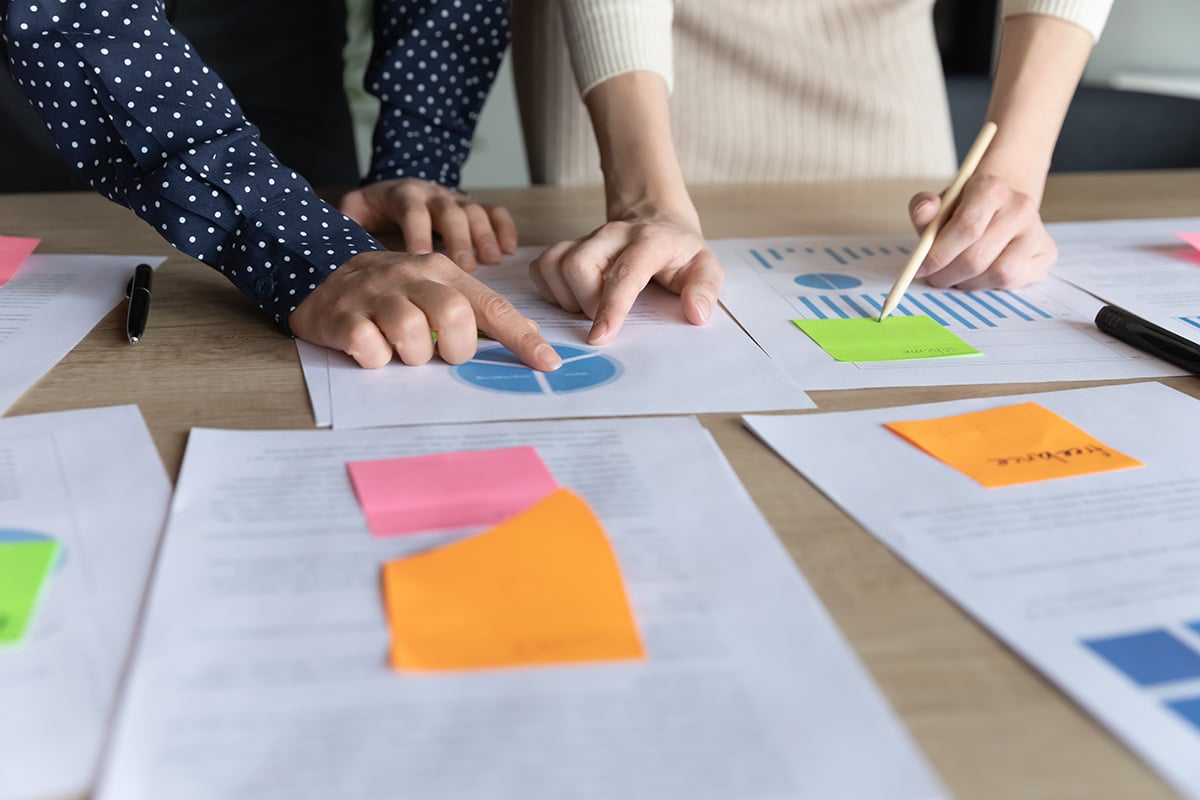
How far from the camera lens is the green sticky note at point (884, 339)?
2.35 feet

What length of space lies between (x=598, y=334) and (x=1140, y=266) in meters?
0.53

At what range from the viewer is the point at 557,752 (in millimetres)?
344

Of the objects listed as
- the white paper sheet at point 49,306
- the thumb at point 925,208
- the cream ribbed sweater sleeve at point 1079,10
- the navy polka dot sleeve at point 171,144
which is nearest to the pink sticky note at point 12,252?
the white paper sheet at point 49,306

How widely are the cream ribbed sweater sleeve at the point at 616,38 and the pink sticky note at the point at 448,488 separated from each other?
58cm

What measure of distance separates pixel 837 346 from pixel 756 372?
0.08 meters

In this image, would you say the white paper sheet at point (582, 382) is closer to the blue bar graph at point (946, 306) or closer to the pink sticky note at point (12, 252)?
the blue bar graph at point (946, 306)

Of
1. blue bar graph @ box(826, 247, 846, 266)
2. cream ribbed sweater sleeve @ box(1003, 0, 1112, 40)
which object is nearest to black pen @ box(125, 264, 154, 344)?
blue bar graph @ box(826, 247, 846, 266)

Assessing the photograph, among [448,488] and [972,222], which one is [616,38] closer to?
[972,222]

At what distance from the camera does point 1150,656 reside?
397 mm

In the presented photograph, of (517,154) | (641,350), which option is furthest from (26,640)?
(517,154)

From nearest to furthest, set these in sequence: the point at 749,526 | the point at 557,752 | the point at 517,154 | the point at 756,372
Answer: the point at 557,752 → the point at 749,526 → the point at 756,372 → the point at 517,154

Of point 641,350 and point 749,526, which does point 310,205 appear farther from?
point 749,526

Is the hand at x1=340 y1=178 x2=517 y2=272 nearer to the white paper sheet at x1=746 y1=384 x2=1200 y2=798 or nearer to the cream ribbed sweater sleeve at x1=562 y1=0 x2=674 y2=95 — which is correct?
the cream ribbed sweater sleeve at x1=562 y1=0 x2=674 y2=95

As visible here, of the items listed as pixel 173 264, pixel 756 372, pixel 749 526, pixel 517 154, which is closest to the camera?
pixel 749 526
